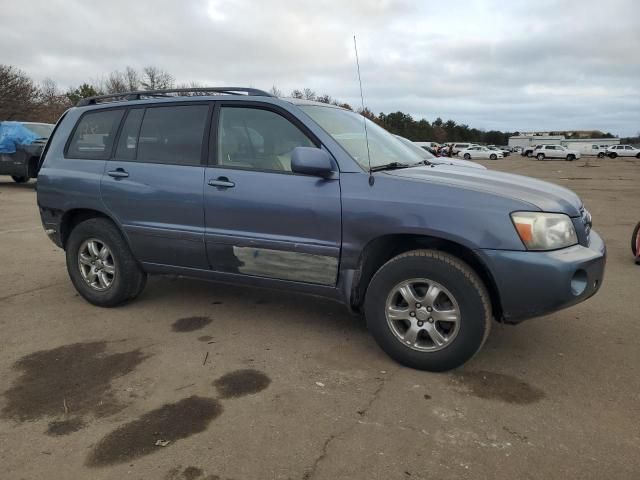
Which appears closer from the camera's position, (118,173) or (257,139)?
(257,139)

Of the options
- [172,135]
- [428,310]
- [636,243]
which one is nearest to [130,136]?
[172,135]

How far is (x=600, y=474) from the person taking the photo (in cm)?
239

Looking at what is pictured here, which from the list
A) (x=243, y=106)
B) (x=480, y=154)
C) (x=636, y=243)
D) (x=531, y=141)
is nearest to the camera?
(x=243, y=106)

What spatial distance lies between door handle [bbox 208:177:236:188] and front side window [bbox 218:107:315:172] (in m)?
0.13

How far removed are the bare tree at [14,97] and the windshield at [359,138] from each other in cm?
3923

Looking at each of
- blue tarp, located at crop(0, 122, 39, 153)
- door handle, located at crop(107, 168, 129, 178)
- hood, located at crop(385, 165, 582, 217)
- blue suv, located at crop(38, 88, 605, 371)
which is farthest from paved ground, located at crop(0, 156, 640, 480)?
blue tarp, located at crop(0, 122, 39, 153)

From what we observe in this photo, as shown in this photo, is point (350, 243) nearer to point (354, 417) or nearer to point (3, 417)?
point (354, 417)

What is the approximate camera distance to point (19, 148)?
45.1 ft

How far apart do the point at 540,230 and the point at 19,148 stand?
1423 cm

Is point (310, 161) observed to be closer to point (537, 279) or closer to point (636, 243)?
point (537, 279)

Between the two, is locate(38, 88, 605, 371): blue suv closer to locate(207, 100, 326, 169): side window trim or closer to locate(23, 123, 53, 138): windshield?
locate(207, 100, 326, 169): side window trim

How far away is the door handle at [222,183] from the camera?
12.7 ft

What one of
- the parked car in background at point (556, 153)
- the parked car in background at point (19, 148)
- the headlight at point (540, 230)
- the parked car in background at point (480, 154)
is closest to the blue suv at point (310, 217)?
the headlight at point (540, 230)

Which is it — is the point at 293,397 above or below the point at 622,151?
below
